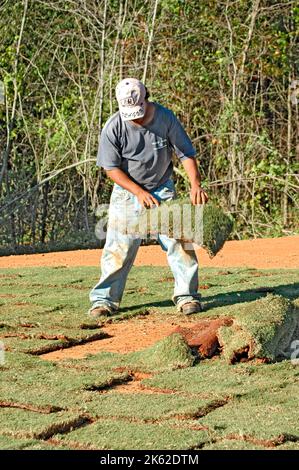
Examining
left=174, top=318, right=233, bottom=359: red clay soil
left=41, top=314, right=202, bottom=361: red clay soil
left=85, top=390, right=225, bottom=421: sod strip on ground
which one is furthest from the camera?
left=41, top=314, right=202, bottom=361: red clay soil

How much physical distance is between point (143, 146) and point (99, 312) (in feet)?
4.45

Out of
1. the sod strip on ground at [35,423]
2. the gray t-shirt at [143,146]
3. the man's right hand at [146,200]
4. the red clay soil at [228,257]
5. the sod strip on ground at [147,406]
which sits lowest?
the sod strip on ground at [35,423]

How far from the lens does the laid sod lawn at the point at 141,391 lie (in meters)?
4.84

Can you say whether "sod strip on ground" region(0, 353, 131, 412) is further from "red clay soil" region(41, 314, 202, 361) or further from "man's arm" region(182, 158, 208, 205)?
"man's arm" region(182, 158, 208, 205)

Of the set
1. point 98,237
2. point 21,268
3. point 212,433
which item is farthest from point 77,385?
point 98,237

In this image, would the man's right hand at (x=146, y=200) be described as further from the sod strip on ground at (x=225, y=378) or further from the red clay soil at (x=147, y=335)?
the sod strip on ground at (x=225, y=378)

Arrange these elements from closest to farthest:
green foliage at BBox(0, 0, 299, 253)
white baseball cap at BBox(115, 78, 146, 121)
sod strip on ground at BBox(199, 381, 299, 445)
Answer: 1. sod strip on ground at BBox(199, 381, 299, 445)
2. white baseball cap at BBox(115, 78, 146, 121)
3. green foliage at BBox(0, 0, 299, 253)

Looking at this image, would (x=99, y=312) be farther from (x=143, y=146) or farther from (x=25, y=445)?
(x=25, y=445)

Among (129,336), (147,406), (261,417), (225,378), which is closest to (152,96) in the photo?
(129,336)

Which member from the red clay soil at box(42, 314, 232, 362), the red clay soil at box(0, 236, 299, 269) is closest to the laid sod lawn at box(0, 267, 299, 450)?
the red clay soil at box(42, 314, 232, 362)

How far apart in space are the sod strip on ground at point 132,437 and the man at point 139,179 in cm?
324

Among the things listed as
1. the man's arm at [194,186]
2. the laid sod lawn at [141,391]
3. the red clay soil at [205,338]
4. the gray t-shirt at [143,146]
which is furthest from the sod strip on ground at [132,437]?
the gray t-shirt at [143,146]

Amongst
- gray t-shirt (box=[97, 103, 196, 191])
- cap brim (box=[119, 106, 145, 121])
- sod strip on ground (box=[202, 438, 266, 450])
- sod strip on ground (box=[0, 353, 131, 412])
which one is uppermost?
cap brim (box=[119, 106, 145, 121])

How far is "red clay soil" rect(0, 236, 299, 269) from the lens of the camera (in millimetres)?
11680
